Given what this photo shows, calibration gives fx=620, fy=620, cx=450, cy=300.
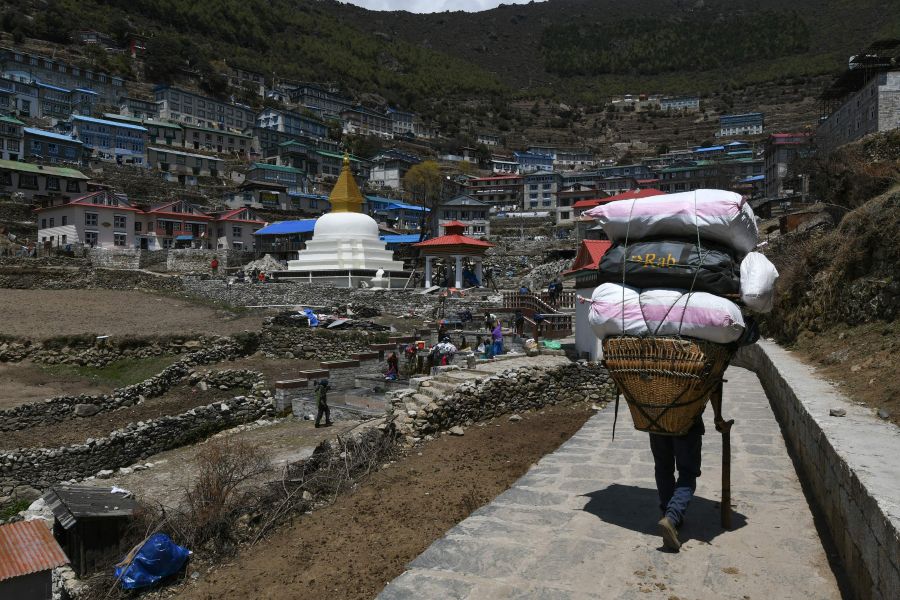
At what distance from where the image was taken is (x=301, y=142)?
8988 cm

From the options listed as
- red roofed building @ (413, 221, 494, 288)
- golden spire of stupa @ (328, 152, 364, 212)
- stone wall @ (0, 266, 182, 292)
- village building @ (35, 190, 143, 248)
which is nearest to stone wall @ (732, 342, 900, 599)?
red roofed building @ (413, 221, 494, 288)

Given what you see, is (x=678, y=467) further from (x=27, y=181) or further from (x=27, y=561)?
(x=27, y=181)

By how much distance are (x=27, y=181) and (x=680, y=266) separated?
60.6 metres

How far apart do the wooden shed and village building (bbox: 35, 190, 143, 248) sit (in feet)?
131

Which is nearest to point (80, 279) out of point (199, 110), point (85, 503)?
point (85, 503)

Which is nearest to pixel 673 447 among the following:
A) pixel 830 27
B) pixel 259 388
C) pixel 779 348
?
pixel 779 348

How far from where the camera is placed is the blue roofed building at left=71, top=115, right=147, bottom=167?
217 ft

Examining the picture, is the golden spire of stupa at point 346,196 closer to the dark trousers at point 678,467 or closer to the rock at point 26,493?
the rock at point 26,493

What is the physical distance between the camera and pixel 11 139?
2239 inches

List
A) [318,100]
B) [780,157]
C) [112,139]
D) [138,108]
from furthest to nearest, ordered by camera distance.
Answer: [318,100] → [138,108] → [112,139] → [780,157]

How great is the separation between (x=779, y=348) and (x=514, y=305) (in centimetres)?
1340

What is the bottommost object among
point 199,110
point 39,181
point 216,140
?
point 39,181

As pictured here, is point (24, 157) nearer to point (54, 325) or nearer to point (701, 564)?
point (54, 325)

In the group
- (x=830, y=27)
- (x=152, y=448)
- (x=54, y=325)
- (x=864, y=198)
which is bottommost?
(x=152, y=448)
